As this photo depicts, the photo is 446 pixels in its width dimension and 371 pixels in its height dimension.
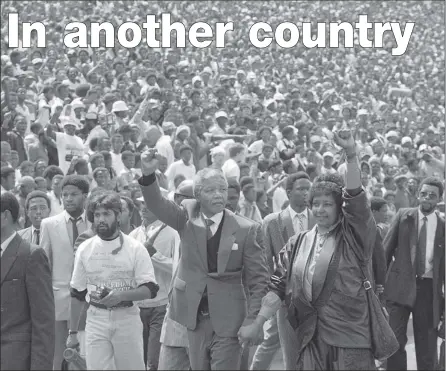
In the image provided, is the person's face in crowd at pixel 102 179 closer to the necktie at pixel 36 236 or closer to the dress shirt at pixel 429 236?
the necktie at pixel 36 236

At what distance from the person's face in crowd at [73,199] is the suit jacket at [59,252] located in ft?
0.36

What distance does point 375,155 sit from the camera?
16.8 metres

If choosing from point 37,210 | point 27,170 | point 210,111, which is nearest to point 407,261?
point 37,210

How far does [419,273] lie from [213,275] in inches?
117

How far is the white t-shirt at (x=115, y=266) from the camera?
20.5ft

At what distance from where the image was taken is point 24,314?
5172 mm

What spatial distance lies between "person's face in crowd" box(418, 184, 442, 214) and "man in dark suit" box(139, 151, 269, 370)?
2.68m

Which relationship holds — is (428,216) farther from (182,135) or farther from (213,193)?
(182,135)

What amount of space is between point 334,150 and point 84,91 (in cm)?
442

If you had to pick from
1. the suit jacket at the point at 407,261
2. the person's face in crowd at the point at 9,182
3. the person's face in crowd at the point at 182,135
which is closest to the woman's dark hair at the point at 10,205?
the suit jacket at the point at 407,261

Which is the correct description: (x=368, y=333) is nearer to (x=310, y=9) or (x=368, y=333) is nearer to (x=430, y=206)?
(x=430, y=206)

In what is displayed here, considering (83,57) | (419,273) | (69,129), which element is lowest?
(419,273)

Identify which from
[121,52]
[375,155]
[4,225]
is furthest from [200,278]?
[121,52]

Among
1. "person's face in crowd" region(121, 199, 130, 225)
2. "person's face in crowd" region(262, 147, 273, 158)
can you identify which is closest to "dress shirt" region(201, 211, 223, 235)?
"person's face in crowd" region(121, 199, 130, 225)
